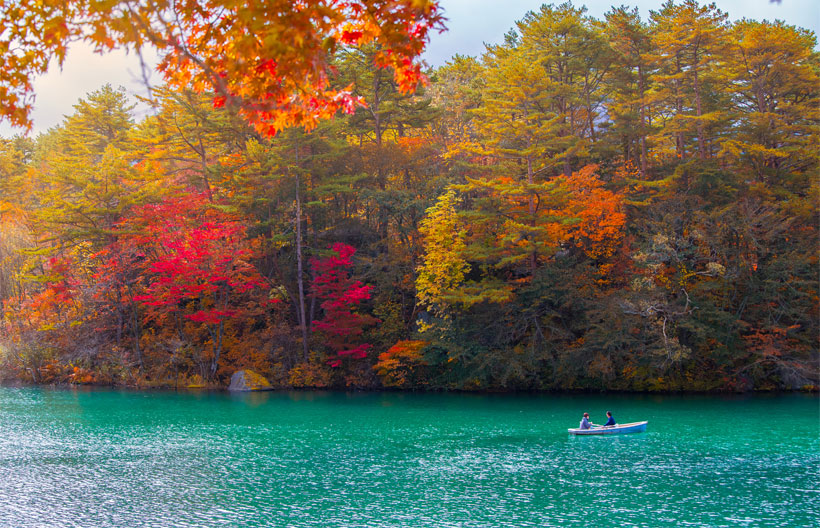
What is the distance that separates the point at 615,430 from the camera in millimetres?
19844

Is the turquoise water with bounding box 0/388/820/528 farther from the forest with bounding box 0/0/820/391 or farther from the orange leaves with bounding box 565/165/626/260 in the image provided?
the orange leaves with bounding box 565/165/626/260

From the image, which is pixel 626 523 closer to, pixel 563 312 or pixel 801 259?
pixel 563 312

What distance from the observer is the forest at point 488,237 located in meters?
26.4

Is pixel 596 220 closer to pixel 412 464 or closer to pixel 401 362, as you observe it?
pixel 401 362

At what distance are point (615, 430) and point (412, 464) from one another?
23.0 ft

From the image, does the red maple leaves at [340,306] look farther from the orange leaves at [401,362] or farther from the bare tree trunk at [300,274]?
the orange leaves at [401,362]

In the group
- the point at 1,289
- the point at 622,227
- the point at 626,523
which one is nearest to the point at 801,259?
the point at 622,227

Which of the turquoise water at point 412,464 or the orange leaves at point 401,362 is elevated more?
the orange leaves at point 401,362

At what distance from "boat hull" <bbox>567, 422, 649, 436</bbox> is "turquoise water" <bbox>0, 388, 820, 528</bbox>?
33cm

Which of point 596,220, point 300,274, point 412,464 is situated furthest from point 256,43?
point 300,274

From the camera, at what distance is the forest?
26.4 metres

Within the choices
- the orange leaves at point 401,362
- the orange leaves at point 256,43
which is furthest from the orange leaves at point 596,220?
the orange leaves at point 256,43

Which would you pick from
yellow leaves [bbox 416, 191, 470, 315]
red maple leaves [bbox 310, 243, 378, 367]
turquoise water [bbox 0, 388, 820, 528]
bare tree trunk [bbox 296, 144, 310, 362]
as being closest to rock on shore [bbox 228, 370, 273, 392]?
bare tree trunk [bbox 296, 144, 310, 362]

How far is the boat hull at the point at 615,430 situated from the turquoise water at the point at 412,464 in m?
0.33
